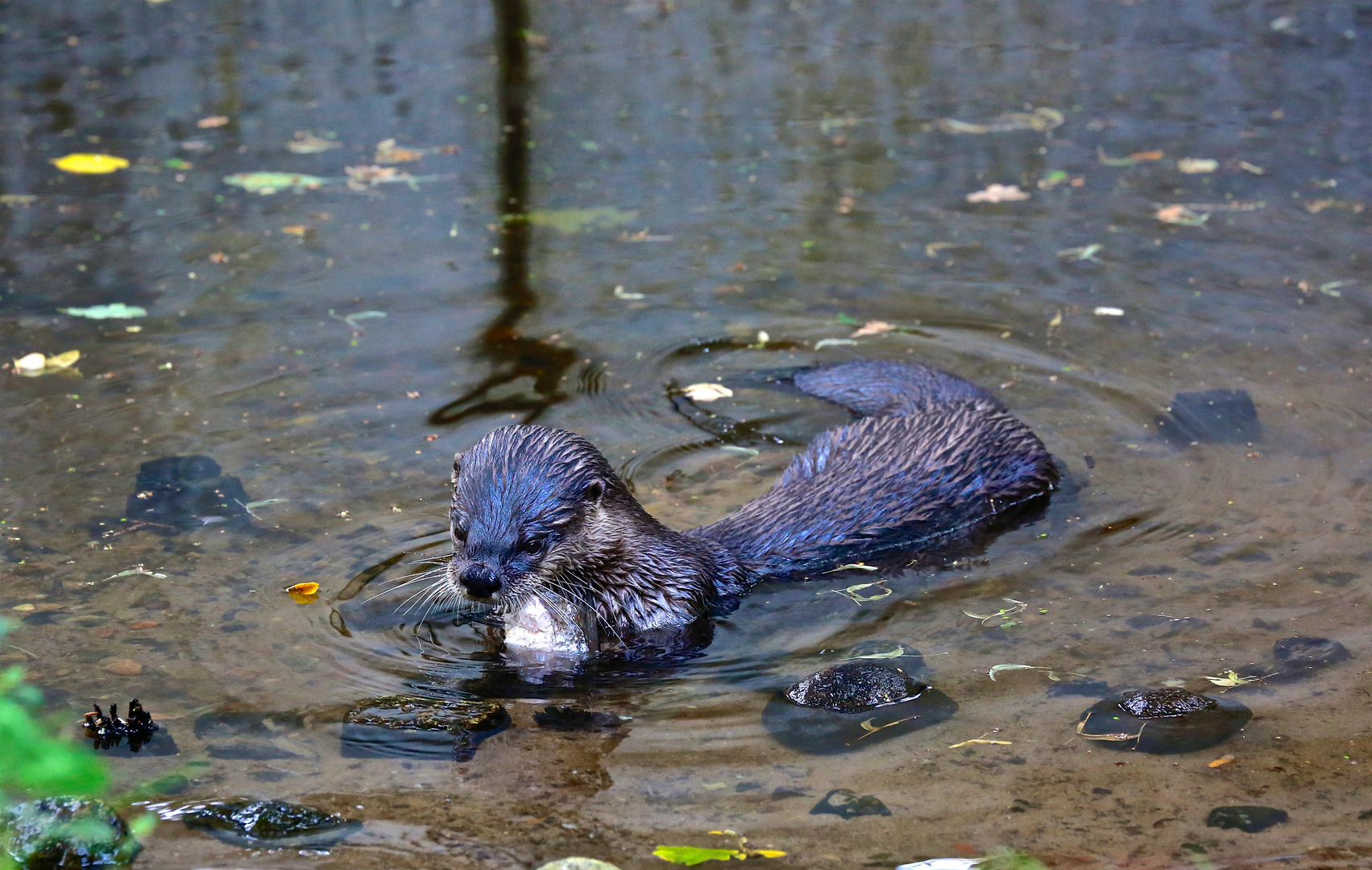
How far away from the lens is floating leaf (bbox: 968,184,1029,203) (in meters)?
7.11

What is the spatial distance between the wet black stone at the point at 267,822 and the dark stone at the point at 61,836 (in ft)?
0.58

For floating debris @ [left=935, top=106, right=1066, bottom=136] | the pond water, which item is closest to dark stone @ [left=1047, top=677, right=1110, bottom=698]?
the pond water

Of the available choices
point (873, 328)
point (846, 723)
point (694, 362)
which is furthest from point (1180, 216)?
point (846, 723)

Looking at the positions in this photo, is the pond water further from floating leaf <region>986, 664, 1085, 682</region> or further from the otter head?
the otter head

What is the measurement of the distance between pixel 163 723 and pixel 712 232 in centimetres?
405

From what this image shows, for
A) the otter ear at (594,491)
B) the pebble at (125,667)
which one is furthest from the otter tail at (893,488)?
the pebble at (125,667)

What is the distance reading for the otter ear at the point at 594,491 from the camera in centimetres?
379

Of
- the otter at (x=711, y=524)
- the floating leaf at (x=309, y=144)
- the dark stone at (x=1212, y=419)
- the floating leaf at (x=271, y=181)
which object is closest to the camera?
the otter at (x=711, y=524)

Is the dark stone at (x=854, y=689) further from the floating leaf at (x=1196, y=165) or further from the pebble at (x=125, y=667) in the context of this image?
the floating leaf at (x=1196, y=165)

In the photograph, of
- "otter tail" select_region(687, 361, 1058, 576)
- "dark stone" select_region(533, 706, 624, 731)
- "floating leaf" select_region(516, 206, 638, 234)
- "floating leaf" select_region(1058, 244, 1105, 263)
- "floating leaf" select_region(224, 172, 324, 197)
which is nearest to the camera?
"dark stone" select_region(533, 706, 624, 731)

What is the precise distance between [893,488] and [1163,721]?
Answer: 122 cm

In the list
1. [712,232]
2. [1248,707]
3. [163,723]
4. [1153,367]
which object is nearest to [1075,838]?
[1248,707]

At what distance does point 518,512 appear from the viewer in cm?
365

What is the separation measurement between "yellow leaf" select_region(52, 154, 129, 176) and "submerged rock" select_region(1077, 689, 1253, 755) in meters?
6.23
